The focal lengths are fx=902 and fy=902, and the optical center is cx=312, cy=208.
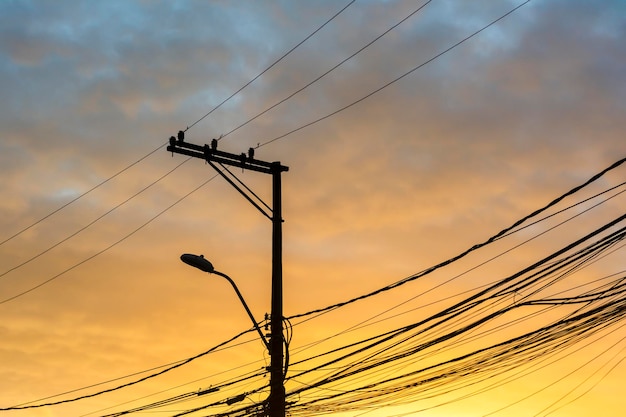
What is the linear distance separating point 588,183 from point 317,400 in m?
8.44

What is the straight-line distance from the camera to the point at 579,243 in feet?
36.8

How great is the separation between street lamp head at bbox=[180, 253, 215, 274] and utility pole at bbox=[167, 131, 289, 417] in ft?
4.04

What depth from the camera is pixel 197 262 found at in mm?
17016

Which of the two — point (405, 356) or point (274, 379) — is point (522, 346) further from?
point (274, 379)

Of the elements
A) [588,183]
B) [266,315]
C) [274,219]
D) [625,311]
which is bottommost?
[625,311]

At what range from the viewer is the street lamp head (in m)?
17.0

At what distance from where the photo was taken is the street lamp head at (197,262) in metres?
17.0

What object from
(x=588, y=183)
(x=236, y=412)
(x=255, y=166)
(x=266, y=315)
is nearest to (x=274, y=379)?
(x=266, y=315)

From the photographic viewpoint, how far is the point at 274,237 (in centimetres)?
1742

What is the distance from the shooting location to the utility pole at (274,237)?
53.4ft

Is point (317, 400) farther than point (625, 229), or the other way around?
point (317, 400)

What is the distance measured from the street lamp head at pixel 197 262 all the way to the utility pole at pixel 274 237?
1232mm

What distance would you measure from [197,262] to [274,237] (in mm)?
1560

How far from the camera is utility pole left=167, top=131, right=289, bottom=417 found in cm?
1627
